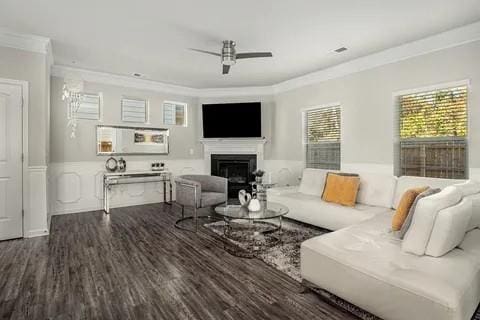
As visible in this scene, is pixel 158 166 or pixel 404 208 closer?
pixel 404 208

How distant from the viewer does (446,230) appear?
73.0 inches

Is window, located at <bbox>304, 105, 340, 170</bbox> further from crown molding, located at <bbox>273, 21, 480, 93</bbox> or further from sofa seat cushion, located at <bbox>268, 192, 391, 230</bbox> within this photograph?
sofa seat cushion, located at <bbox>268, 192, 391, 230</bbox>

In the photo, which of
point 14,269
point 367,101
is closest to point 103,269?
point 14,269

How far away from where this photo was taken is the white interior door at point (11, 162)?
3.50 m

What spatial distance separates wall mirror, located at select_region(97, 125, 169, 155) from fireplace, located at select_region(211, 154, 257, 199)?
1.28 m

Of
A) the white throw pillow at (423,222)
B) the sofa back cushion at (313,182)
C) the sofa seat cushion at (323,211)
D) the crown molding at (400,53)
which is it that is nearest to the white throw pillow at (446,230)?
the white throw pillow at (423,222)

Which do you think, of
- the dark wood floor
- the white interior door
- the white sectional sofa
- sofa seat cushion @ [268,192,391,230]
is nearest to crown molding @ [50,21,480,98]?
the white interior door

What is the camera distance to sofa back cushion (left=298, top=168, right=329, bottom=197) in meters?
4.31

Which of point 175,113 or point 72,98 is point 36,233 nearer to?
point 72,98

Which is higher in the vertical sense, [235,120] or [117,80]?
[117,80]

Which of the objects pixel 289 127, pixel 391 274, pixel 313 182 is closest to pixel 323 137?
pixel 289 127

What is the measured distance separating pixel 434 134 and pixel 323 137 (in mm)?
1900

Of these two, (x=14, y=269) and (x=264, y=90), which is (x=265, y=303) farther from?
(x=264, y=90)

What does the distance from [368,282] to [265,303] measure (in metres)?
0.79
